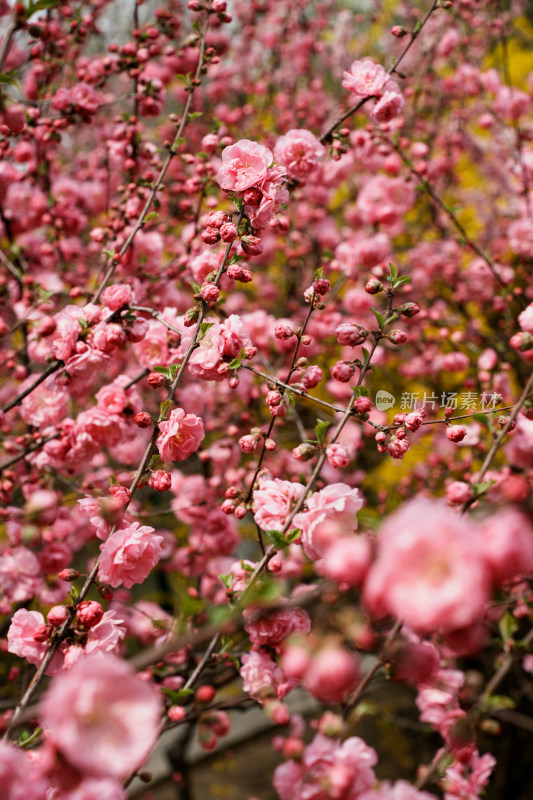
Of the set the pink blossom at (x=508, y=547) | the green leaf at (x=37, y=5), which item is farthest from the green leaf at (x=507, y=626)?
the green leaf at (x=37, y=5)

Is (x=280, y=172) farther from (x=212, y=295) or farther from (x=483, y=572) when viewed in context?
(x=483, y=572)

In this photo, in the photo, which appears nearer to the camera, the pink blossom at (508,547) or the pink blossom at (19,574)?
the pink blossom at (508,547)

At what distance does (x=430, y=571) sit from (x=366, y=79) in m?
1.77

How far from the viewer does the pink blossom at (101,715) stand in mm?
603

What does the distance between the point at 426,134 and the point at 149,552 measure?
14.3 feet

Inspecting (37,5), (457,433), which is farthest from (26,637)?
(37,5)

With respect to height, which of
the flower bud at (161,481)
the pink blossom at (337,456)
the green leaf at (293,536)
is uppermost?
the flower bud at (161,481)

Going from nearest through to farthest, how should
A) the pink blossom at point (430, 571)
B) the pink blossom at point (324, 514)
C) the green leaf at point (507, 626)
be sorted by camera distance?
the pink blossom at point (430, 571) → the pink blossom at point (324, 514) → the green leaf at point (507, 626)

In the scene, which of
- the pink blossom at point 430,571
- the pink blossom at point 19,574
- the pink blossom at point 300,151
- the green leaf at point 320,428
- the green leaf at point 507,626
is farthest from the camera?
the pink blossom at point 19,574

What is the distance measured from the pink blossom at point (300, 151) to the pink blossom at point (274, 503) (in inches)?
44.1

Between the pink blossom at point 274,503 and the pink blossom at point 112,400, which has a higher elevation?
the pink blossom at point 112,400

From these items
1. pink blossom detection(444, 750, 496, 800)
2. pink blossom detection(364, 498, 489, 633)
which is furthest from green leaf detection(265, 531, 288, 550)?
pink blossom detection(444, 750, 496, 800)

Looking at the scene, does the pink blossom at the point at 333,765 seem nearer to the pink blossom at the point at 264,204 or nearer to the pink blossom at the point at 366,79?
the pink blossom at the point at 264,204

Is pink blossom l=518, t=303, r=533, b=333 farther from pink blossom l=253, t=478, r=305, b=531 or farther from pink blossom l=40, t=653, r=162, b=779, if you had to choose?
pink blossom l=40, t=653, r=162, b=779
